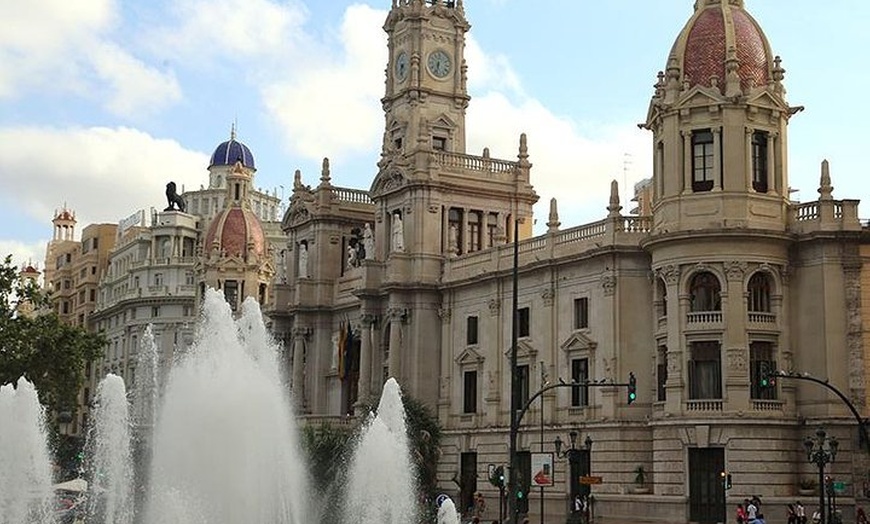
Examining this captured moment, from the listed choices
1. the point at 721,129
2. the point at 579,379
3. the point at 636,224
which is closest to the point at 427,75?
the point at 636,224

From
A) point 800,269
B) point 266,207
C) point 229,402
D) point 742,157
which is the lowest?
point 229,402

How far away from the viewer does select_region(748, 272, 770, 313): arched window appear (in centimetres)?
5616

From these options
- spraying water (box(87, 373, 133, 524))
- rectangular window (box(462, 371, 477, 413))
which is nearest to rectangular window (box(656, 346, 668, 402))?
rectangular window (box(462, 371, 477, 413))

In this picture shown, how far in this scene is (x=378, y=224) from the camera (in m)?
80.4

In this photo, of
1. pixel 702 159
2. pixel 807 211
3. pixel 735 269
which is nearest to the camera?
pixel 735 269

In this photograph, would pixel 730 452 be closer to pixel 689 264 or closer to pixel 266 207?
pixel 689 264

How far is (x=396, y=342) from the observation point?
3002 inches

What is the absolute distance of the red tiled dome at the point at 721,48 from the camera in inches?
2270

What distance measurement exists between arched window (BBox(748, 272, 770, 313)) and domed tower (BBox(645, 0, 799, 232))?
2.16 m

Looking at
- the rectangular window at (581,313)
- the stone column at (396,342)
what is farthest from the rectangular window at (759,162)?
the stone column at (396,342)

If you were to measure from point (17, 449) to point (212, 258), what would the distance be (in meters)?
68.2

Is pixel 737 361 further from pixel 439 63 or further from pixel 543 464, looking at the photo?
pixel 439 63

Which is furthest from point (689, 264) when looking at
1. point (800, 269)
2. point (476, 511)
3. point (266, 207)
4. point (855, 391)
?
point (266, 207)

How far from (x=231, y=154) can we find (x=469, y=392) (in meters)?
73.4
